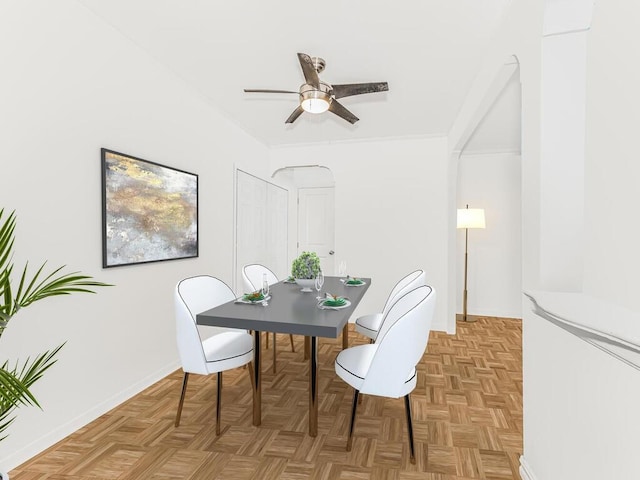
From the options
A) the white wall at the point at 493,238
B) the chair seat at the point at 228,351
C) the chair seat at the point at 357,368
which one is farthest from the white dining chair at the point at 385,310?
the white wall at the point at 493,238

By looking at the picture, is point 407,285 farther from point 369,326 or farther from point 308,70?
point 308,70

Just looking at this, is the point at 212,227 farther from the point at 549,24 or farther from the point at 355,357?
the point at 549,24

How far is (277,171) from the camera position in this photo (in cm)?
540

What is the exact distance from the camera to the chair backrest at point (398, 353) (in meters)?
1.75

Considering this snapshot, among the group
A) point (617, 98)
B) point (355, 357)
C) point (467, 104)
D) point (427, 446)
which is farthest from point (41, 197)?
point (467, 104)

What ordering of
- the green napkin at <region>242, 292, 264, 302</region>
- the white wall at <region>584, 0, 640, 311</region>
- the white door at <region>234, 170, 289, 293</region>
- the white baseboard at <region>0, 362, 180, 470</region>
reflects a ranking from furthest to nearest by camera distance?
1. the white door at <region>234, 170, 289, 293</region>
2. the green napkin at <region>242, 292, 264, 302</region>
3. the white baseboard at <region>0, 362, 180, 470</region>
4. the white wall at <region>584, 0, 640, 311</region>

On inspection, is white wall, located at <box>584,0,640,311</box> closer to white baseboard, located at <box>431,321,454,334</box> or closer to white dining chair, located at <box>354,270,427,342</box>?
white dining chair, located at <box>354,270,427,342</box>

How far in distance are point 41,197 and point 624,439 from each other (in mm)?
2771

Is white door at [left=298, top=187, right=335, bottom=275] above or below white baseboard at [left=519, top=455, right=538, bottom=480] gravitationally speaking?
above

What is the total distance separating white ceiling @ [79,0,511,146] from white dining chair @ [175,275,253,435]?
1.73 metres

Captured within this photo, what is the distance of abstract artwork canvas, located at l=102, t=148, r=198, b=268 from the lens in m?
2.38

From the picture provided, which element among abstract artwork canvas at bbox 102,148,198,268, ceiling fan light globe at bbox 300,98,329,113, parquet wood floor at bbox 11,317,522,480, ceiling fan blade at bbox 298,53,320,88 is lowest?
parquet wood floor at bbox 11,317,522,480

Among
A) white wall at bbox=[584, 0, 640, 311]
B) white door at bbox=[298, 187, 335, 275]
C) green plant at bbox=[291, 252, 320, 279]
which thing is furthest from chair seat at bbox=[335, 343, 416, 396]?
white door at bbox=[298, 187, 335, 275]

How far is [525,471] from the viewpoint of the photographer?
5.67 feet
